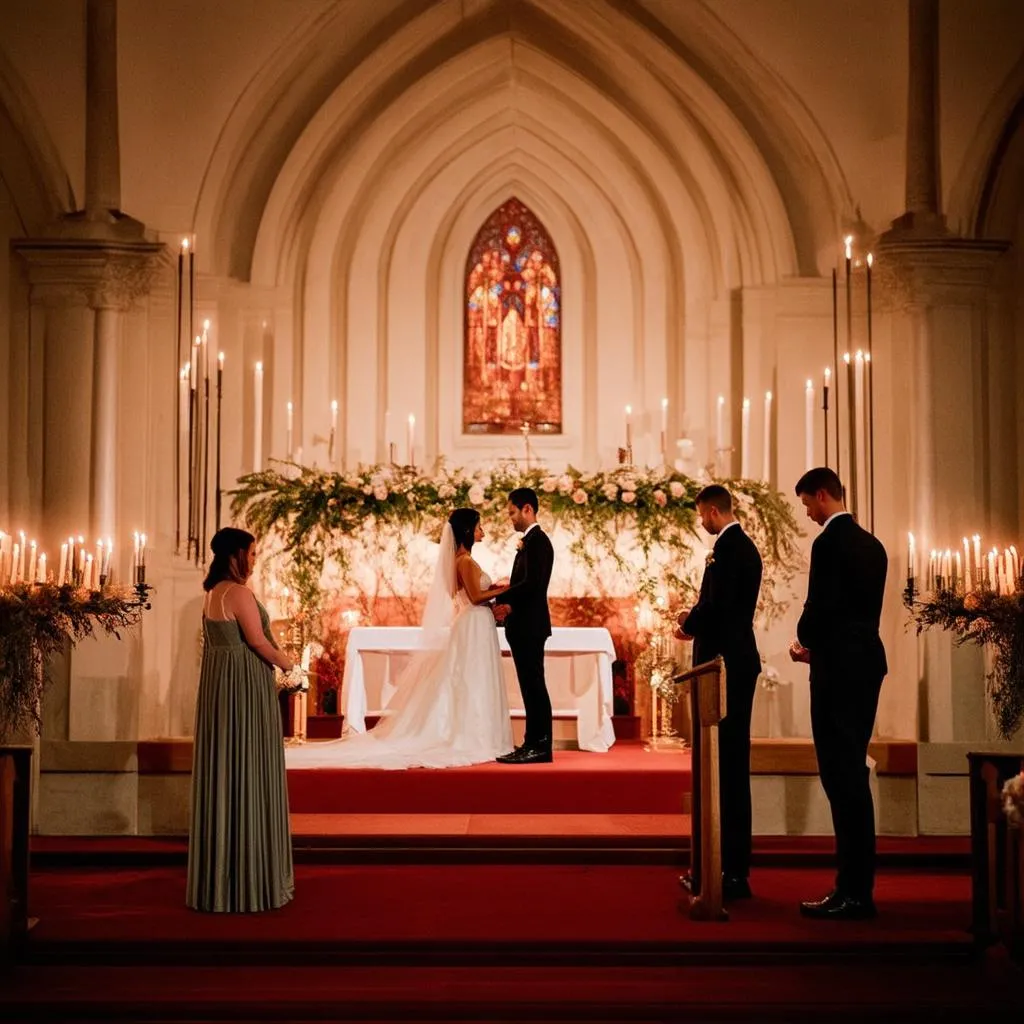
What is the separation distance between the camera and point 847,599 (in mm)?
6555

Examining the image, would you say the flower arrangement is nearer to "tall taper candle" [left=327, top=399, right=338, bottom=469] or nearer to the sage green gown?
the sage green gown

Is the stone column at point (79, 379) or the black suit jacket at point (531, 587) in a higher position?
the stone column at point (79, 379)

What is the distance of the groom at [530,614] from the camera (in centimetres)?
968

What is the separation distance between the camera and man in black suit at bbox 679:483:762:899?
6.96 metres

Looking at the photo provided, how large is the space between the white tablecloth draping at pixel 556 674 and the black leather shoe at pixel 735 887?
3.46 meters

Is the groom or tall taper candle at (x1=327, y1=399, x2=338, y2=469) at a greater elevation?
tall taper candle at (x1=327, y1=399, x2=338, y2=469)

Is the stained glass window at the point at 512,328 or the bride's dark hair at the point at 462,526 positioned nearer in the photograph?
the bride's dark hair at the point at 462,526

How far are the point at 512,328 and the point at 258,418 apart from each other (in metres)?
2.83

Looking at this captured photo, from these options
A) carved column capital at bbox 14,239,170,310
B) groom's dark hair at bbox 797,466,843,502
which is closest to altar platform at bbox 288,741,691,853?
groom's dark hair at bbox 797,466,843,502

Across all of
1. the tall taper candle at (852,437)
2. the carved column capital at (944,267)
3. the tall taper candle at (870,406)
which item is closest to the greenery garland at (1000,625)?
the tall taper candle at (870,406)

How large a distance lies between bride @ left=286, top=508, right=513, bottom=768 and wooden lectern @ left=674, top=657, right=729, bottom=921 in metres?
3.10

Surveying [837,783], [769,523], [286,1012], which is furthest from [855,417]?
[286,1012]

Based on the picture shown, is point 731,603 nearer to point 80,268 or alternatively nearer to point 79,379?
point 79,379

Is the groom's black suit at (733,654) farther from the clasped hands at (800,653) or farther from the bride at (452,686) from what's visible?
the bride at (452,686)
